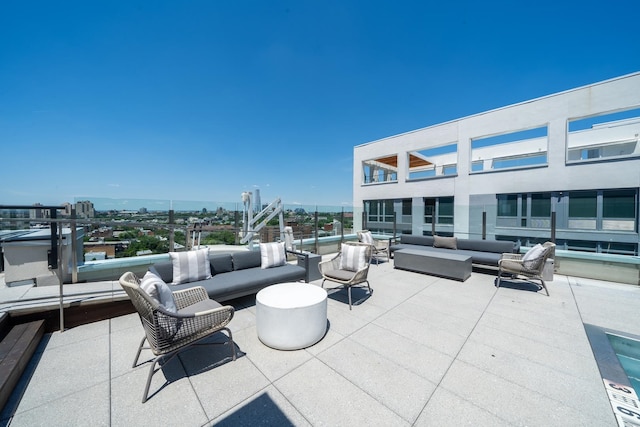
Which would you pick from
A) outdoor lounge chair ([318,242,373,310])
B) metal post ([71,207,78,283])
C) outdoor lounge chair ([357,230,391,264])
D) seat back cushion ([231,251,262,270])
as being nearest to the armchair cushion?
seat back cushion ([231,251,262,270])

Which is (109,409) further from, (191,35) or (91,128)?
(91,128)

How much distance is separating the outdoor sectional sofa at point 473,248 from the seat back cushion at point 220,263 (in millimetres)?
4717

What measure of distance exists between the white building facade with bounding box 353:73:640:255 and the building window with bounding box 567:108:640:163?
0.09ft

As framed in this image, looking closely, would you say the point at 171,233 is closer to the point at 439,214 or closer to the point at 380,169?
the point at 439,214

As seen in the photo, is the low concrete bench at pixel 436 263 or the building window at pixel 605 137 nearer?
the low concrete bench at pixel 436 263

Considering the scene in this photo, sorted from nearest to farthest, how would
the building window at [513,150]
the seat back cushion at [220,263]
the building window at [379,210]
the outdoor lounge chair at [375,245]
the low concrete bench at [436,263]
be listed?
the seat back cushion at [220,263], the low concrete bench at [436,263], the outdoor lounge chair at [375,245], the building window at [513,150], the building window at [379,210]

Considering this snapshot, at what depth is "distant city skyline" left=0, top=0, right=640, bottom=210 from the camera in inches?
191

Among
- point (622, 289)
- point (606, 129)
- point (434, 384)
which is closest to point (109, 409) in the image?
point (434, 384)

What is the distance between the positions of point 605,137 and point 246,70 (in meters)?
14.6

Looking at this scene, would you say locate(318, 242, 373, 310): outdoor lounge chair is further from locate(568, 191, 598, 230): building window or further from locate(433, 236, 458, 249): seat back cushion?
locate(568, 191, 598, 230): building window

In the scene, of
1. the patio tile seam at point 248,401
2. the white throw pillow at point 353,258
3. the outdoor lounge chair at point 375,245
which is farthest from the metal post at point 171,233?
the outdoor lounge chair at point 375,245

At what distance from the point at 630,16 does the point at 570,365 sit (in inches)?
372

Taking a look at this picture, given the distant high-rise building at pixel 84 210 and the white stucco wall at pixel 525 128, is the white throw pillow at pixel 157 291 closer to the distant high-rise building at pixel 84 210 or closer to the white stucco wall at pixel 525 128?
the distant high-rise building at pixel 84 210

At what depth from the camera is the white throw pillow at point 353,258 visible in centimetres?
Result: 417
